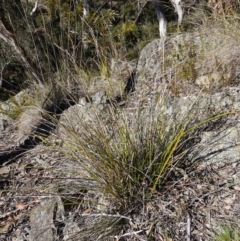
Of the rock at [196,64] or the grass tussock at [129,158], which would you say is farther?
the rock at [196,64]

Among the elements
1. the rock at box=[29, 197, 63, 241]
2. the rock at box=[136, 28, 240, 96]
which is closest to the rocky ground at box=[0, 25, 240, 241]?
the rock at box=[29, 197, 63, 241]

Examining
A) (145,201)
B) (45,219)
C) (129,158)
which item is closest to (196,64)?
(129,158)

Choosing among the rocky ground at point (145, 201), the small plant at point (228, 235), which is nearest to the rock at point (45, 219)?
the rocky ground at point (145, 201)

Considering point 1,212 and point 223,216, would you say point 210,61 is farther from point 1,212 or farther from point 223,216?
point 1,212

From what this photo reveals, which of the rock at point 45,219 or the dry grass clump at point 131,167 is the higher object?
the dry grass clump at point 131,167

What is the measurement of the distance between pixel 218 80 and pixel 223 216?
1458 mm

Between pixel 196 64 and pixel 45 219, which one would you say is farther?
pixel 196 64

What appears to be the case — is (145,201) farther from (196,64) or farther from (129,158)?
(196,64)

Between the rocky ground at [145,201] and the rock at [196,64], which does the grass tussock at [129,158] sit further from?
the rock at [196,64]

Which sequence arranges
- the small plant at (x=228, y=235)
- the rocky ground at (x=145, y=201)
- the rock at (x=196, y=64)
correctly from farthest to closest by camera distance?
A: 1. the rock at (x=196, y=64)
2. the rocky ground at (x=145, y=201)
3. the small plant at (x=228, y=235)

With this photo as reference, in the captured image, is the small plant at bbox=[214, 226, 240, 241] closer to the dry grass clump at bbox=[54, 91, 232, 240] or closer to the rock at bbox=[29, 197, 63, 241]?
the dry grass clump at bbox=[54, 91, 232, 240]

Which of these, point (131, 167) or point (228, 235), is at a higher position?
point (131, 167)

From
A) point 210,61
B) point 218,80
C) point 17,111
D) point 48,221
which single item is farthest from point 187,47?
point 48,221

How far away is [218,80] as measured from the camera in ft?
10.2
